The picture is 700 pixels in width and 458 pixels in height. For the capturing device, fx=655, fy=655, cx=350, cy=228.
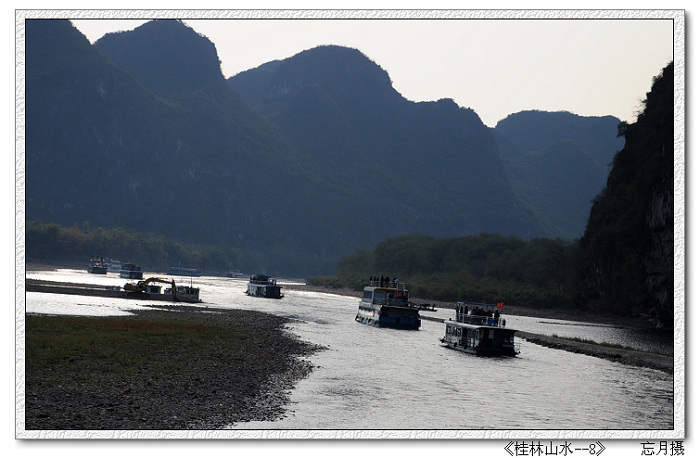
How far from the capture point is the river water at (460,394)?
2877 centimetres

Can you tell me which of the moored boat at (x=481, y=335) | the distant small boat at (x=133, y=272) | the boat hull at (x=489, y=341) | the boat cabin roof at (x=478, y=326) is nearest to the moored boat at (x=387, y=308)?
the moored boat at (x=481, y=335)

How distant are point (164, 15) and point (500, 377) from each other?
34.7m

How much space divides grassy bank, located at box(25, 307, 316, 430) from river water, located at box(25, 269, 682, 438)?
1907 millimetres

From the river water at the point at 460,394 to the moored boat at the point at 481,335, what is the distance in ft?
4.86

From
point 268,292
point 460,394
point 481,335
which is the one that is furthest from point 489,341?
point 268,292

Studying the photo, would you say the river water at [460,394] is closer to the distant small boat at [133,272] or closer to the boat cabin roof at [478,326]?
the boat cabin roof at [478,326]

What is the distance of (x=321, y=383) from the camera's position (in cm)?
3878

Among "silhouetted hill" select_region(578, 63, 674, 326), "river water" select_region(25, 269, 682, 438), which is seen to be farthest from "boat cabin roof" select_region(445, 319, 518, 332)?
"silhouetted hill" select_region(578, 63, 674, 326)

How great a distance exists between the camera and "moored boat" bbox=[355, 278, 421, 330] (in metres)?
84.4

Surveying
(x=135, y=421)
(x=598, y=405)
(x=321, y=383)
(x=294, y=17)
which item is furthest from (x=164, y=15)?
(x=598, y=405)

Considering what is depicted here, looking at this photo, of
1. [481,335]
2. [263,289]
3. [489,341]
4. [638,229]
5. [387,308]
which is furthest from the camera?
[263,289]

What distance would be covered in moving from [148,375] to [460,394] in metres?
17.6

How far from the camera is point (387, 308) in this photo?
84.8 m

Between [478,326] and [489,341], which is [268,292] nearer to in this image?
[478,326]
